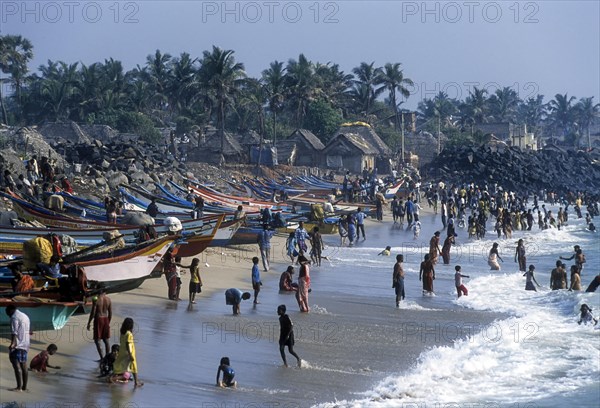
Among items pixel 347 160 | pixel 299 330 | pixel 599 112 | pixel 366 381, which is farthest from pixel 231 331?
pixel 599 112

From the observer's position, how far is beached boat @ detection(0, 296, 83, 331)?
12570 millimetres

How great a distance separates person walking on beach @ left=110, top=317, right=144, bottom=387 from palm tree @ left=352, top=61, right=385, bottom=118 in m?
73.3

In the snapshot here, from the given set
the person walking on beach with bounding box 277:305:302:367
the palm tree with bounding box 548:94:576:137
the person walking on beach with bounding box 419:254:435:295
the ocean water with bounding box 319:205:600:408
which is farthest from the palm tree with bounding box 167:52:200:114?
the palm tree with bounding box 548:94:576:137

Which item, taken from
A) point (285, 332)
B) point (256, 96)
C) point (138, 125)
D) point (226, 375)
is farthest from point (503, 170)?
point (226, 375)

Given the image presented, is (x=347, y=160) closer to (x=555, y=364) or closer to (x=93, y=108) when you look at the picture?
(x=93, y=108)

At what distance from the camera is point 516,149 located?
81375mm

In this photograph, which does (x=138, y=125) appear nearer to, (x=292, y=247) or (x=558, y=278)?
(x=292, y=247)

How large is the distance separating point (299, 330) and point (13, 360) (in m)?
6.14

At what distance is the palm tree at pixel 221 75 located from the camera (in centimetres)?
5753

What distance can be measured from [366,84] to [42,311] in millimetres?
73477

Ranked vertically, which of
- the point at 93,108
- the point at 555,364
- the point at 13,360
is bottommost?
the point at 555,364

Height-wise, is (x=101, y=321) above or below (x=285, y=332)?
above

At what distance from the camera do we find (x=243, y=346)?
14836 millimetres

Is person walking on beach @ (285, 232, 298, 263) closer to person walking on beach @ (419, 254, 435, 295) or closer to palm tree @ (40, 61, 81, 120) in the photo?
person walking on beach @ (419, 254, 435, 295)
